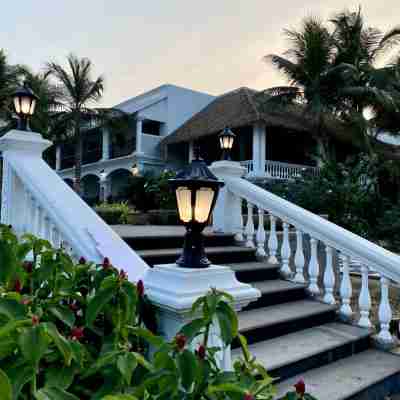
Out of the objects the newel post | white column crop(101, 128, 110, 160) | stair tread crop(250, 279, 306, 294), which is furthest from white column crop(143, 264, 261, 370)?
white column crop(101, 128, 110, 160)

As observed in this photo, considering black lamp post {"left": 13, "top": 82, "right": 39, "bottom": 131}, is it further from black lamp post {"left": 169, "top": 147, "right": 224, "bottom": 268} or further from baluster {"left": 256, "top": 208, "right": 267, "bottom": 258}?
baluster {"left": 256, "top": 208, "right": 267, "bottom": 258}

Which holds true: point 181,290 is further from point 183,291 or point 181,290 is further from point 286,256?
point 286,256

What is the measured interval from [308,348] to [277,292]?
68 centimetres

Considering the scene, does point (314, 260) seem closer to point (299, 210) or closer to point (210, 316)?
point (299, 210)

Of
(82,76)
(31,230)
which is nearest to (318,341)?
(31,230)

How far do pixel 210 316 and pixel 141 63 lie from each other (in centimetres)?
1133

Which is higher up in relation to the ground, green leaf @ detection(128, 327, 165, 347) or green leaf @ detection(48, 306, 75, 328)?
green leaf @ detection(48, 306, 75, 328)

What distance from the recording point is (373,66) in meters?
14.5

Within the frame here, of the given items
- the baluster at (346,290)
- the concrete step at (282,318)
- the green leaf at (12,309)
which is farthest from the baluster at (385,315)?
the green leaf at (12,309)

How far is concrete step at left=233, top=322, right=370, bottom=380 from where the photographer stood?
7.95 feet

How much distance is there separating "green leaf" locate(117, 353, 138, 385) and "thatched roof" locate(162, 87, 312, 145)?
13.5 metres

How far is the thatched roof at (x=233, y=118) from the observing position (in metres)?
14.4

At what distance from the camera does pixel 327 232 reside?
331 centimetres

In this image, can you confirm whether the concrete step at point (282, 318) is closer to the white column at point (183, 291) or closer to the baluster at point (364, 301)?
the baluster at point (364, 301)
